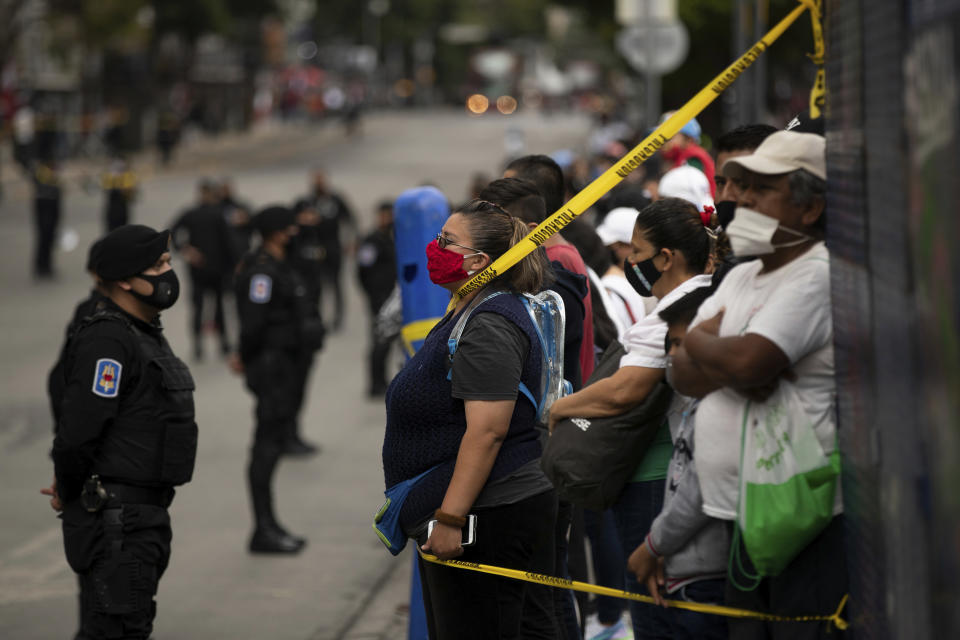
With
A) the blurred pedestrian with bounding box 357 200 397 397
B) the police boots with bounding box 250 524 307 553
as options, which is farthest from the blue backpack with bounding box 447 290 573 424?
the blurred pedestrian with bounding box 357 200 397 397

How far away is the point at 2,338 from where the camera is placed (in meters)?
16.1

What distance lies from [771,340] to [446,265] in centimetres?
Answer: 127

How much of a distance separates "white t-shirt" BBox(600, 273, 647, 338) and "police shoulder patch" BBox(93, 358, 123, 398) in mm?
1991

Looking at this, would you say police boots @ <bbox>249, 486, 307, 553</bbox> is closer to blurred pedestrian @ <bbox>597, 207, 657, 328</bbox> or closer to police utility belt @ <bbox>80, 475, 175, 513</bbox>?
blurred pedestrian @ <bbox>597, 207, 657, 328</bbox>

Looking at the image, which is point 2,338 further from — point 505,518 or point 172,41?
point 172,41

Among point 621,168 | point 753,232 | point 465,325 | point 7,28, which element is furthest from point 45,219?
point 753,232

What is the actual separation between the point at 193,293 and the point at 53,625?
890 cm

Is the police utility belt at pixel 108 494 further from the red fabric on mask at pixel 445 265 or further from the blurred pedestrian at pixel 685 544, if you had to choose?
the blurred pedestrian at pixel 685 544

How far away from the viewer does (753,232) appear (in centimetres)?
310

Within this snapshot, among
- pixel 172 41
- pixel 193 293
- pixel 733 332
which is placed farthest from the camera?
pixel 172 41

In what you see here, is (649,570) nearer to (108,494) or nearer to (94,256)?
(108,494)

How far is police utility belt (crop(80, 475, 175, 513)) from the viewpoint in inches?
184

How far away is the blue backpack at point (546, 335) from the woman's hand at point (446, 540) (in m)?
0.45

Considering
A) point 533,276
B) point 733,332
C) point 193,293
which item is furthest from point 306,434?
point 733,332
